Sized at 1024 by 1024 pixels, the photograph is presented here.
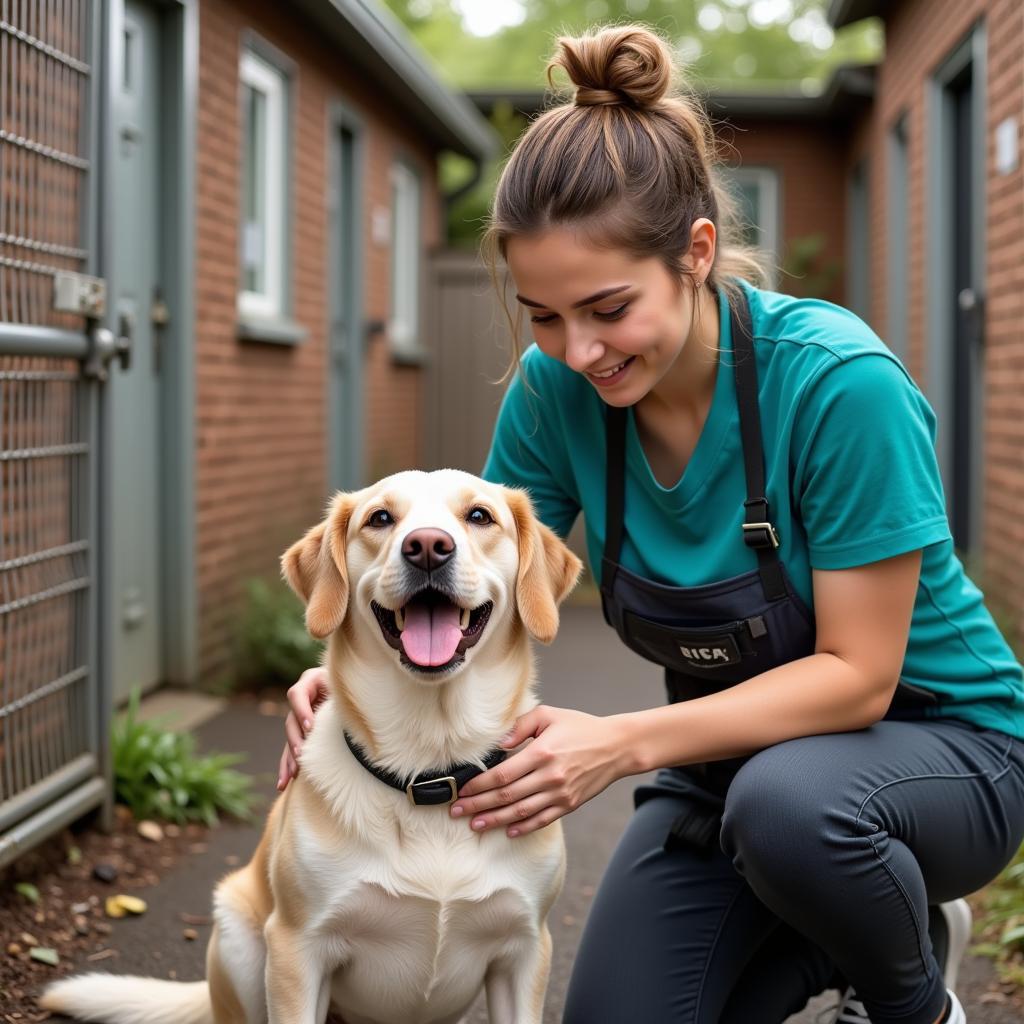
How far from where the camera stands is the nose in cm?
251

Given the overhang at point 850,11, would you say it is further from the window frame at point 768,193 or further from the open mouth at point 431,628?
the open mouth at point 431,628

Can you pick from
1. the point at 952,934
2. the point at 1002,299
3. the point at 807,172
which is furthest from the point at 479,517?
the point at 807,172

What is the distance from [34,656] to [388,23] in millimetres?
6263

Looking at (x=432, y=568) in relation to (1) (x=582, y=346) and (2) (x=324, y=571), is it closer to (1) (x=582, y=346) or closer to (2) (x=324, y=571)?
(2) (x=324, y=571)

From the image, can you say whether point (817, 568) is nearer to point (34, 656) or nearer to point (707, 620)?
point (707, 620)

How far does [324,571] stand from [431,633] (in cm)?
27

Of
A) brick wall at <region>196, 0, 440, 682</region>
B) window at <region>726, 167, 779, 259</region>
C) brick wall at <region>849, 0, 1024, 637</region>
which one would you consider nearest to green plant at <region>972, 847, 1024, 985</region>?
brick wall at <region>849, 0, 1024, 637</region>

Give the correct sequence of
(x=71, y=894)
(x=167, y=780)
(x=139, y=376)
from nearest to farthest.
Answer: (x=71, y=894), (x=167, y=780), (x=139, y=376)

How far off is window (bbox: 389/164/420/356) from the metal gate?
24.7 feet

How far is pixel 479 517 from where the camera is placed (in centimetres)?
257

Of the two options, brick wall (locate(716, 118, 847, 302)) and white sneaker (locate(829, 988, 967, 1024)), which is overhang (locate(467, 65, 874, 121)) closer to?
brick wall (locate(716, 118, 847, 302))

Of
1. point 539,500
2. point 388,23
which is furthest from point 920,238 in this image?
A: point 539,500

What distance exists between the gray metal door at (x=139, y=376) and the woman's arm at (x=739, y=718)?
11.4 feet

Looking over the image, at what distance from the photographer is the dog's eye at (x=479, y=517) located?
8.39 feet
